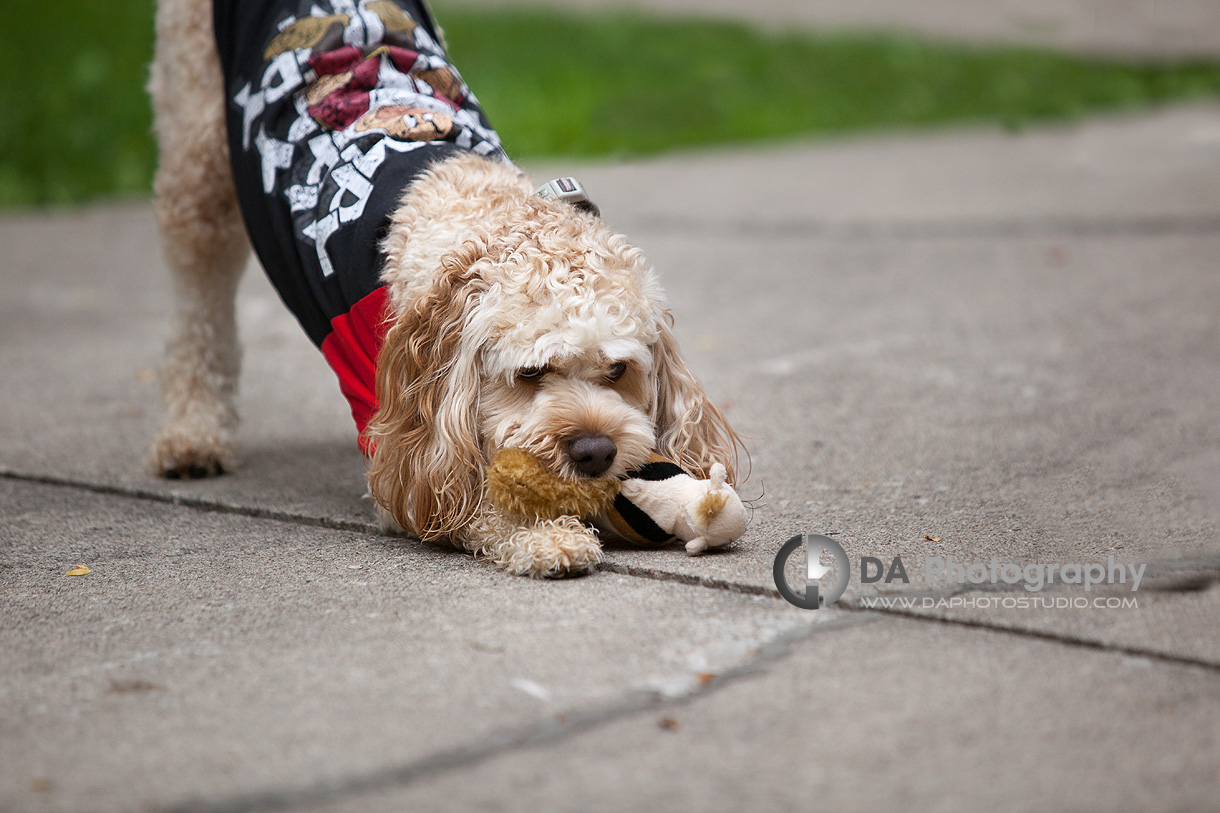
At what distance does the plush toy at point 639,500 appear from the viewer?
3.20 m

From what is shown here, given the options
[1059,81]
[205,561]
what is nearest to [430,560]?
[205,561]

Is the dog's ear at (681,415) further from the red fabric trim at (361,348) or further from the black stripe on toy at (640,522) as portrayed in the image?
the red fabric trim at (361,348)

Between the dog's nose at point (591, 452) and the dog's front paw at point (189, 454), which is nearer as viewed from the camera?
the dog's nose at point (591, 452)

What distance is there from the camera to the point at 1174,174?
9.62m

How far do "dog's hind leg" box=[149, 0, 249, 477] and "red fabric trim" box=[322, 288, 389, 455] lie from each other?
96 centimetres

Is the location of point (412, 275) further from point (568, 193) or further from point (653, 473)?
point (653, 473)

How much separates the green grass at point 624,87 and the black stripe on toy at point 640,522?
8.62 meters

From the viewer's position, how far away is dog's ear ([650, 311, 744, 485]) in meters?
3.46

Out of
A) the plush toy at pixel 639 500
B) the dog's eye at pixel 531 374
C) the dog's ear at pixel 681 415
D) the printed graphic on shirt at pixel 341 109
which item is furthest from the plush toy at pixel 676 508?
the printed graphic on shirt at pixel 341 109

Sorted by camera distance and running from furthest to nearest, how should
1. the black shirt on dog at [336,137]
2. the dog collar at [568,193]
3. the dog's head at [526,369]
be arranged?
the black shirt on dog at [336,137]
the dog collar at [568,193]
the dog's head at [526,369]

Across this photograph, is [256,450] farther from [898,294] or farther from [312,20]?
[898,294]

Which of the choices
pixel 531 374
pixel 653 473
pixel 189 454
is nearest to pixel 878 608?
pixel 653 473

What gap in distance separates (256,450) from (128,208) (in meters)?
6.23

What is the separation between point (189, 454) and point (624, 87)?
11.2m
